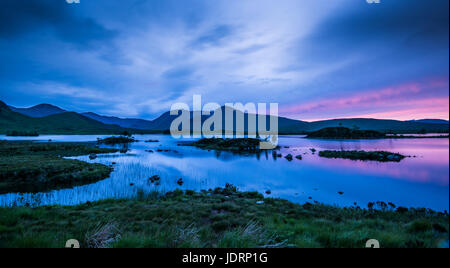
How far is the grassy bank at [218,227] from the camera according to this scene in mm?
3357

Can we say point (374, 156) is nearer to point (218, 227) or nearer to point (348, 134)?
point (218, 227)

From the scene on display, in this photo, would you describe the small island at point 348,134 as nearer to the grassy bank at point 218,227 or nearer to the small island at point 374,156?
the small island at point 374,156

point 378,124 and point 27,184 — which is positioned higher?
point 378,124

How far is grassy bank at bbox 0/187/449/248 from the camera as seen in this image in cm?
336

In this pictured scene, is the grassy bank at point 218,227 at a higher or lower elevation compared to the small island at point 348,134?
lower

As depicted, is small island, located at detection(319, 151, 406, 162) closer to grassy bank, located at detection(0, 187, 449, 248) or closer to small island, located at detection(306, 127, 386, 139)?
grassy bank, located at detection(0, 187, 449, 248)

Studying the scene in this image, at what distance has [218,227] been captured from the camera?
5684 mm

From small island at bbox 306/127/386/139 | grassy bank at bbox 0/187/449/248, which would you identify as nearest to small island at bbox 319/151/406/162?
grassy bank at bbox 0/187/449/248

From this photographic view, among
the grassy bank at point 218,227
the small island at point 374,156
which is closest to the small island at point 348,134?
the small island at point 374,156
